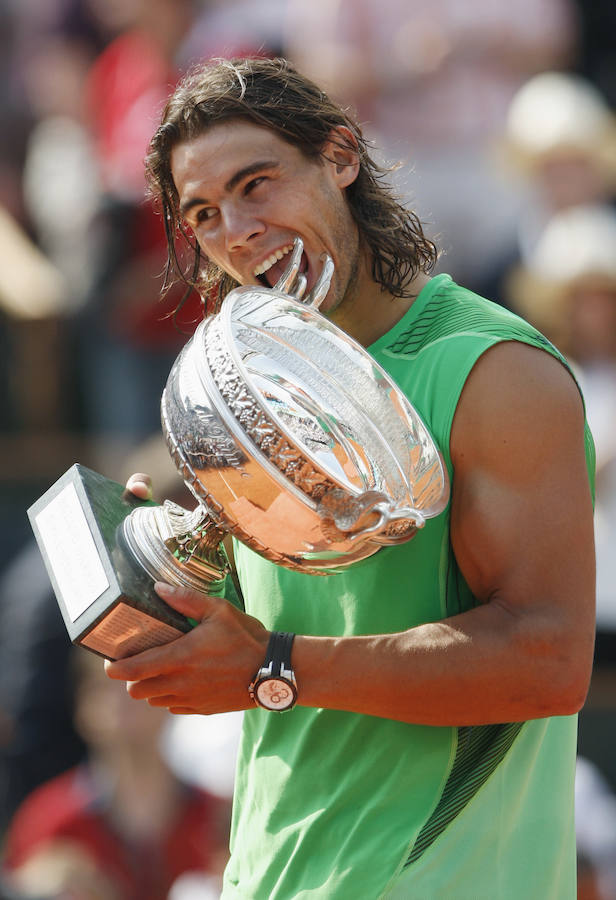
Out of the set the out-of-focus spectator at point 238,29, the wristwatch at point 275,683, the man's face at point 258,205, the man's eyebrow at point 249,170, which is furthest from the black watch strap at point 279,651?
the out-of-focus spectator at point 238,29

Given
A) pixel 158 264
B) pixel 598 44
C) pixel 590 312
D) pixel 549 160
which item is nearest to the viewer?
pixel 590 312

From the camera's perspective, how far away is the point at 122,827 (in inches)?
152

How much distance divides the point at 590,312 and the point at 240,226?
2.61m

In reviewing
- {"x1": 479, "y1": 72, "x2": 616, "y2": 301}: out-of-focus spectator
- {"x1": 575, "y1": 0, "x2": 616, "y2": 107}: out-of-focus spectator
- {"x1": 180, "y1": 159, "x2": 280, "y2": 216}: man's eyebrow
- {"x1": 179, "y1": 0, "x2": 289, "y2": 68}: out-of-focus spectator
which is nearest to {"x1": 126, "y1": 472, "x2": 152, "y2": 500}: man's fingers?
{"x1": 180, "y1": 159, "x2": 280, "y2": 216}: man's eyebrow

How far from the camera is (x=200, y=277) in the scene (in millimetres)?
2539

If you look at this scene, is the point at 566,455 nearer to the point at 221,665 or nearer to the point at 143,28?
the point at 221,665

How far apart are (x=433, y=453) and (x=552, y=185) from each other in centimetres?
329

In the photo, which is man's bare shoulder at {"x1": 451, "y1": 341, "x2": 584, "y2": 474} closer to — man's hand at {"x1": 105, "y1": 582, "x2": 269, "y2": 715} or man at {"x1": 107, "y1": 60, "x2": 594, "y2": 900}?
man at {"x1": 107, "y1": 60, "x2": 594, "y2": 900}

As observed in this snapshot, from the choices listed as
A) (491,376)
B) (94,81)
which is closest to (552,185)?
(94,81)

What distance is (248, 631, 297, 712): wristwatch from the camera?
1795 mm

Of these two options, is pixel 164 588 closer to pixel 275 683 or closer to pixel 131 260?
pixel 275 683

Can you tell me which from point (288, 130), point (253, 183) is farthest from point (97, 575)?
point (288, 130)

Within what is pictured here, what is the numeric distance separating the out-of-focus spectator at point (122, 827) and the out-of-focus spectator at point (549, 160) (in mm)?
1952

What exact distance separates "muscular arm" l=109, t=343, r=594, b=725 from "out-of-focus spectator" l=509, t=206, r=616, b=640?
2410 millimetres
